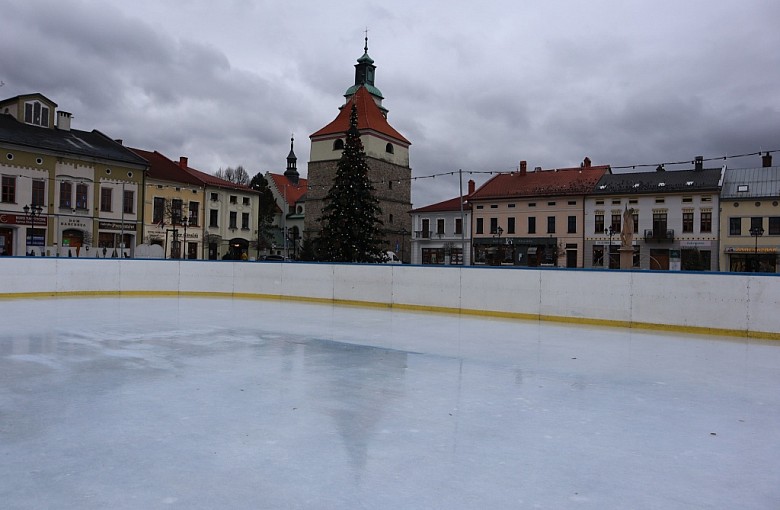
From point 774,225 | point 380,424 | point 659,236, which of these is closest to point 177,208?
point 659,236

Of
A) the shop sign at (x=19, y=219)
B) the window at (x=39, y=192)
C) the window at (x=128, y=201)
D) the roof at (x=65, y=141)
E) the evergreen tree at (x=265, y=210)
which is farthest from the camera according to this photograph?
the evergreen tree at (x=265, y=210)

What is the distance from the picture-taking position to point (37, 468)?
3506 mm

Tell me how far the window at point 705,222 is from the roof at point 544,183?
7589mm

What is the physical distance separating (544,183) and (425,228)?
437 inches

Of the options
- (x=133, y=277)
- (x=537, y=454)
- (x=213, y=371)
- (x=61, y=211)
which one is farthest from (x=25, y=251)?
(x=537, y=454)

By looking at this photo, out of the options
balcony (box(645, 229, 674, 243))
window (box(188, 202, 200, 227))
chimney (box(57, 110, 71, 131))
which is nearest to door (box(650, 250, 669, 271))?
balcony (box(645, 229, 674, 243))

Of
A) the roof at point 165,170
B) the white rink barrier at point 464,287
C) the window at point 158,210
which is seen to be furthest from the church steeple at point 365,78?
the white rink barrier at point 464,287

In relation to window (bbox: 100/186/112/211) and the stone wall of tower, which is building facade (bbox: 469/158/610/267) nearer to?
the stone wall of tower

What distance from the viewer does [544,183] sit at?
4525 cm

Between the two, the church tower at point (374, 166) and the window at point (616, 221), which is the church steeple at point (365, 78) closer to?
the church tower at point (374, 166)

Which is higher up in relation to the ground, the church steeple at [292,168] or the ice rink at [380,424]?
the church steeple at [292,168]

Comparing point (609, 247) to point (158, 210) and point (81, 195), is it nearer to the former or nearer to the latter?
point (158, 210)

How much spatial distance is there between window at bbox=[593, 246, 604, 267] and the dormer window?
3640 centimetres

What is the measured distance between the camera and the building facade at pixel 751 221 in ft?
120
